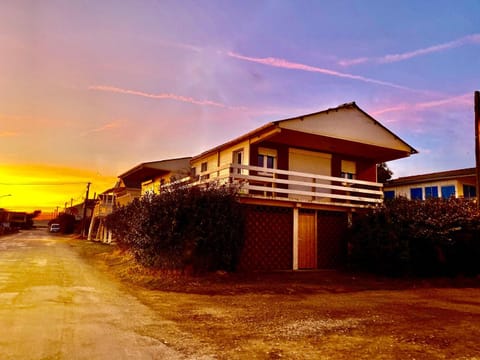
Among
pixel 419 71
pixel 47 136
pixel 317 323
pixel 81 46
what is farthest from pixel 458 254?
pixel 47 136

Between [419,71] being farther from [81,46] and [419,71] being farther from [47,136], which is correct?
[47,136]

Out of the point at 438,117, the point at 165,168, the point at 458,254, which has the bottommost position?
the point at 458,254

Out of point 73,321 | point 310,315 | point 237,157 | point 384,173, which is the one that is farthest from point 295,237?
point 384,173

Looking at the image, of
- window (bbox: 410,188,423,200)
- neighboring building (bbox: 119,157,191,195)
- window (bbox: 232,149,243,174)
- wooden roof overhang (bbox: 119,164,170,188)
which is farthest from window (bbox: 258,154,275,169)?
window (bbox: 410,188,423,200)

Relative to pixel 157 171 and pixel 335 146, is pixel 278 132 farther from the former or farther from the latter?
pixel 157 171

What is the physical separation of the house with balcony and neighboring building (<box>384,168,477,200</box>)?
7.60m

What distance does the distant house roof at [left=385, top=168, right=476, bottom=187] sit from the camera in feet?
84.6

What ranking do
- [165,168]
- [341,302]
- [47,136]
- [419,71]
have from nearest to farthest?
[341,302] < [419,71] < [47,136] < [165,168]

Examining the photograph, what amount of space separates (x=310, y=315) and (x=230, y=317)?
1684 millimetres

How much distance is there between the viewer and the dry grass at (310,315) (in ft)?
17.9

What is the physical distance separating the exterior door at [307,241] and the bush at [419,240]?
1585mm

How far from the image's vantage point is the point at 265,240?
14.7 m

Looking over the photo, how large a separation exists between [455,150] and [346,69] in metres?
12.3

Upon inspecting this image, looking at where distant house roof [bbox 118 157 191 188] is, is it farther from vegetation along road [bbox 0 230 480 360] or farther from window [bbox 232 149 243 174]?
vegetation along road [bbox 0 230 480 360]
